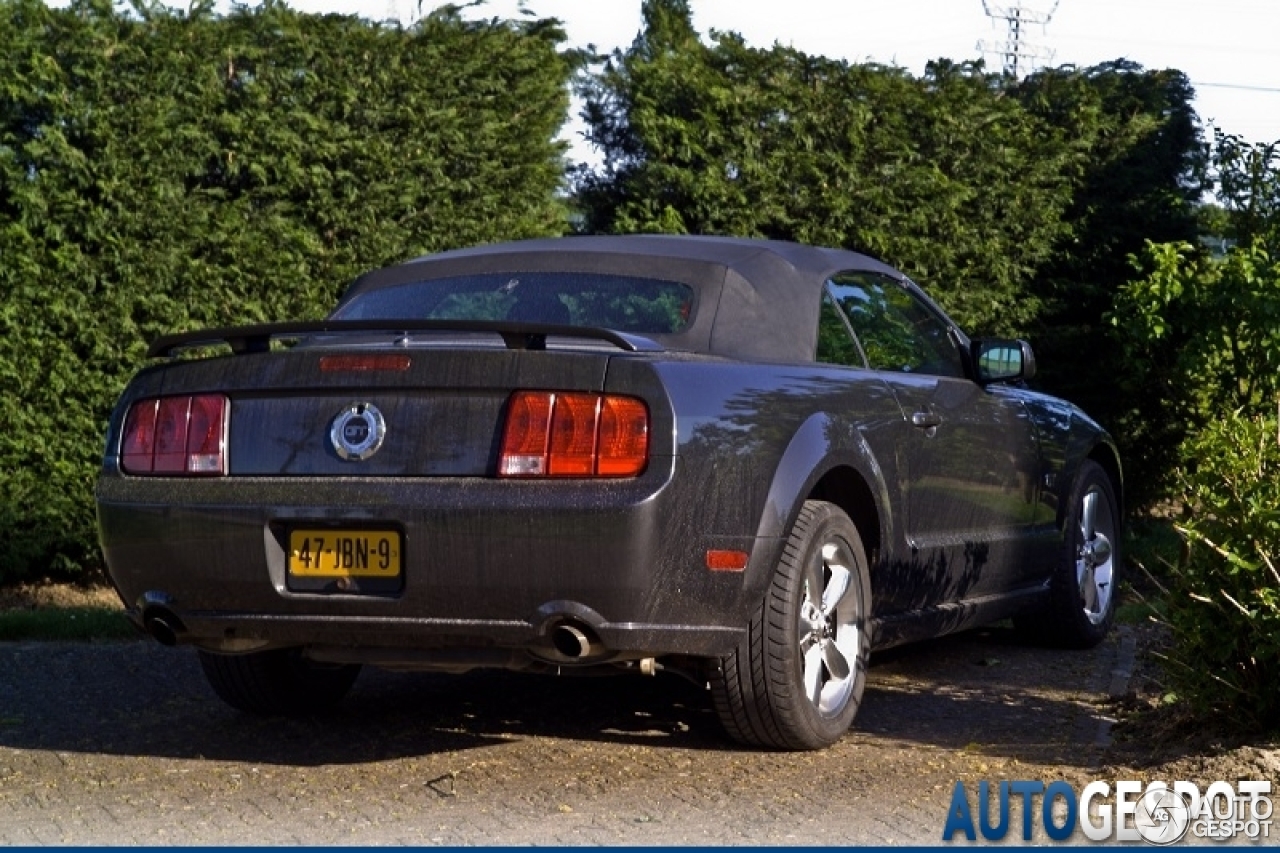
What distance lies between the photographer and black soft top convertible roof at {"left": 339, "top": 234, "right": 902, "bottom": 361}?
233 inches

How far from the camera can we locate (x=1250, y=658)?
5.34 m

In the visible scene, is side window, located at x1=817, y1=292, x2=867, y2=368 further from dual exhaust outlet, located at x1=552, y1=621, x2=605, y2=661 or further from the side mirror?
dual exhaust outlet, located at x1=552, y1=621, x2=605, y2=661

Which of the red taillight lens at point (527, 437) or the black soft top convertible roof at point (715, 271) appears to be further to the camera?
the black soft top convertible roof at point (715, 271)

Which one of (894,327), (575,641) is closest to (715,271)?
(894,327)

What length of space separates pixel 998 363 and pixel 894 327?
559 mm

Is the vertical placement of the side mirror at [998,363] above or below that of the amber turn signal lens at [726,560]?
above

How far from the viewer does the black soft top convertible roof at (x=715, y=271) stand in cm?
591

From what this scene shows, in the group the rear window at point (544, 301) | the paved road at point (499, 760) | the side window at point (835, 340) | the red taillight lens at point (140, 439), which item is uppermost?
the rear window at point (544, 301)

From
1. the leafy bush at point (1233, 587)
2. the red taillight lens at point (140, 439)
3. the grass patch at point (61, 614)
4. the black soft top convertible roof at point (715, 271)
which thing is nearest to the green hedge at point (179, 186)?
the grass patch at point (61, 614)

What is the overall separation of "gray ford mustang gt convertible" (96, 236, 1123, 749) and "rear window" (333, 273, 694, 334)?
12 millimetres

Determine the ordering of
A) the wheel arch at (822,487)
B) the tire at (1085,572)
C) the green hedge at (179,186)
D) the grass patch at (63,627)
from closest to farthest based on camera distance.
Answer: the wheel arch at (822,487) < the tire at (1085,572) < the grass patch at (63,627) < the green hedge at (179,186)

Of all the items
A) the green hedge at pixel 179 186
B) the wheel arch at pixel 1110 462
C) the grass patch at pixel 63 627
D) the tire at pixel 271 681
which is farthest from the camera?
the green hedge at pixel 179 186

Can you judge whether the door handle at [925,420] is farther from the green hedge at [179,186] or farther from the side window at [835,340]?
the green hedge at [179,186]

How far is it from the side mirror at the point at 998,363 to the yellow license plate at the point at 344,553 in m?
2.91
